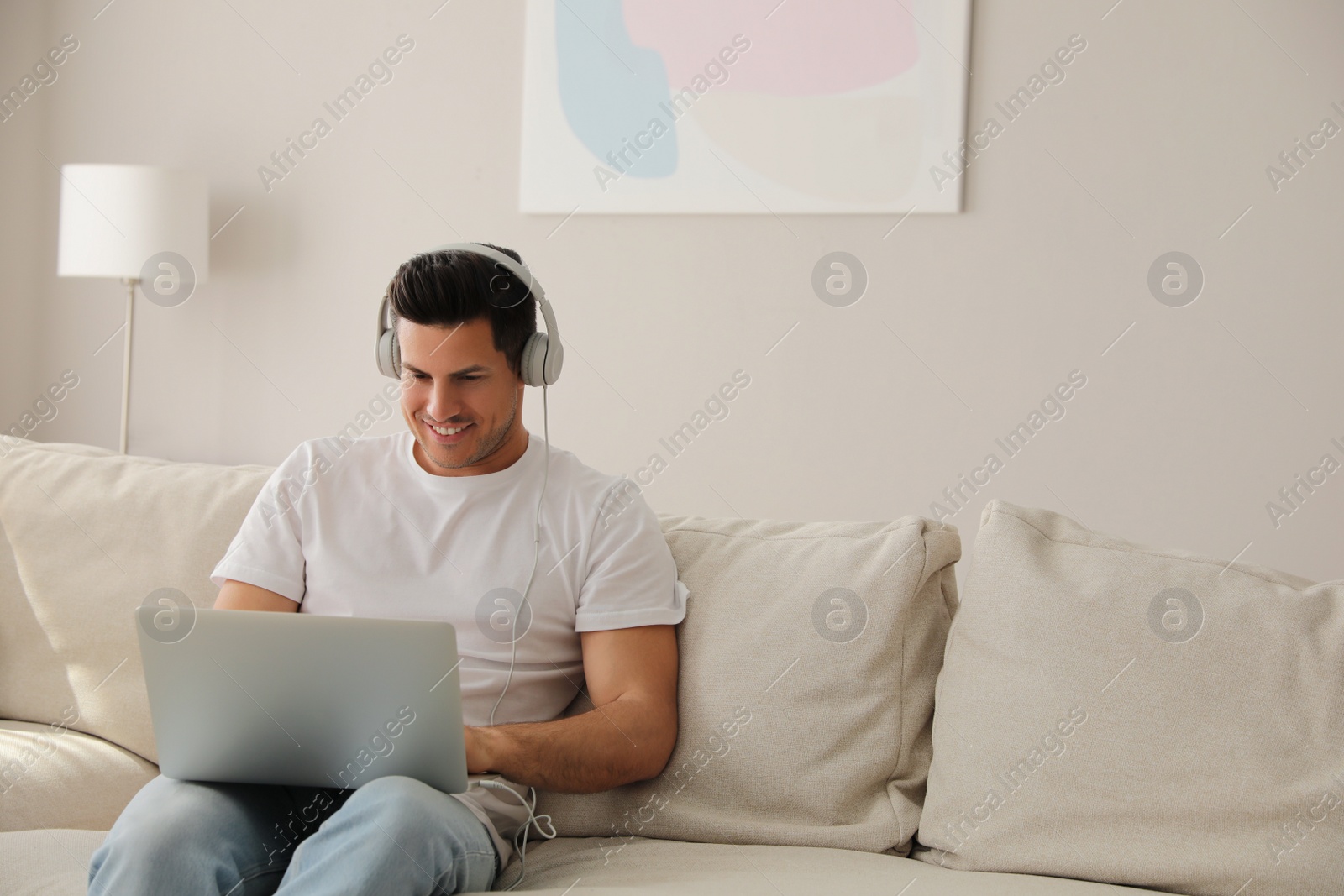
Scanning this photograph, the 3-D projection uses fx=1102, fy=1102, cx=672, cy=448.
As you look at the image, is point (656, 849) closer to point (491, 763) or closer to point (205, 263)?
point (491, 763)

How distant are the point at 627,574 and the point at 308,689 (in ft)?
1.63

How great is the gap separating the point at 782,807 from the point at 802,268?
1427 mm

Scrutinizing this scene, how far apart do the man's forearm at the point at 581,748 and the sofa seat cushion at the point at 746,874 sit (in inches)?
3.7

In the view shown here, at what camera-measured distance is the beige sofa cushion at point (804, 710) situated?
55.6 inches

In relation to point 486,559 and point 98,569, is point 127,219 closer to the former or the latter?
point 98,569

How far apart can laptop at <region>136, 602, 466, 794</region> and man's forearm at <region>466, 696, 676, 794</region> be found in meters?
0.13

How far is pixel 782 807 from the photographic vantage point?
55.7 inches

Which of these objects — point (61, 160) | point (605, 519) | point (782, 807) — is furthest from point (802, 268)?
point (61, 160)

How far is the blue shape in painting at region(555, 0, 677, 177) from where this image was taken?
259 cm

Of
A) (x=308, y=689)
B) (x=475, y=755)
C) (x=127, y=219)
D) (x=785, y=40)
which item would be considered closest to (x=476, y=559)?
(x=475, y=755)

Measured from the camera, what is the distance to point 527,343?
5.13ft

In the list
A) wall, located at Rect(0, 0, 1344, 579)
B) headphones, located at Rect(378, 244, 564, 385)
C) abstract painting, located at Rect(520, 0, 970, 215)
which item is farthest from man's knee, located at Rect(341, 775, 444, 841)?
abstract painting, located at Rect(520, 0, 970, 215)

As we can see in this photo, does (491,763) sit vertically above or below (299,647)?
below

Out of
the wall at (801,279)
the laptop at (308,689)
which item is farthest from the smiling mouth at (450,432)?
the wall at (801,279)
